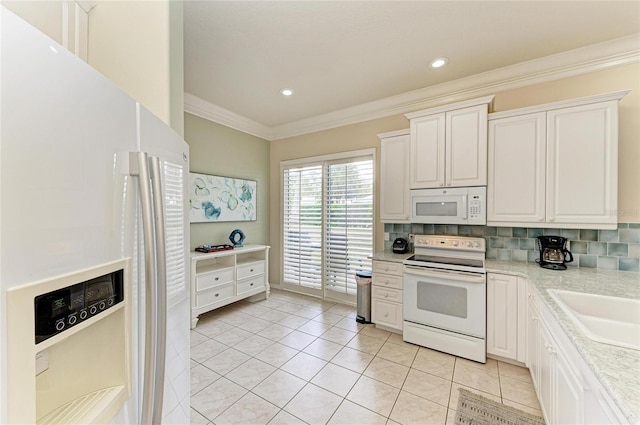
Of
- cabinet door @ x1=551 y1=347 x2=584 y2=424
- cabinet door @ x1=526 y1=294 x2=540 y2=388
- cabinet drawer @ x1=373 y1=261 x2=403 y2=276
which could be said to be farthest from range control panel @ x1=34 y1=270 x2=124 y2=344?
cabinet drawer @ x1=373 y1=261 x2=403 y2=276

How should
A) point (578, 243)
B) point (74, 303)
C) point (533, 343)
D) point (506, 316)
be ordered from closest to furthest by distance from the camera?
point (74, 303)
point (533, 343)
point (506, 316)
point (578, 243)

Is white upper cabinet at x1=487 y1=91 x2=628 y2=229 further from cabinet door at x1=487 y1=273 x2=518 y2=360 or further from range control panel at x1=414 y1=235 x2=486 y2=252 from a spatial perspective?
cabinet door at x1=487 y1=273 x2=518 y2=360

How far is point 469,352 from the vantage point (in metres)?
2.50

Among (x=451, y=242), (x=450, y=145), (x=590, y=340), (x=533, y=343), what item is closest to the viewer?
(x=590, y=340)

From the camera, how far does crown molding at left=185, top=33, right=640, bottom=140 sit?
2418 millimetres

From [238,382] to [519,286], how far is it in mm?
2558

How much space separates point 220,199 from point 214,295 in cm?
136

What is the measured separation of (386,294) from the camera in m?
3.07

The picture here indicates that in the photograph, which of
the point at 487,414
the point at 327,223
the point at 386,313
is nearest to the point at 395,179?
the point at 327,223

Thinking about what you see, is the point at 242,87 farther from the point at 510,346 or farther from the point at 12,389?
the point at 510,346

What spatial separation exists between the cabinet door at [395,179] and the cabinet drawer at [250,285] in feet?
6.93

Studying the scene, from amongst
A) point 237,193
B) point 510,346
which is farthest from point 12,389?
point 237,193

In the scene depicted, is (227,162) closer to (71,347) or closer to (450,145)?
(450,145)

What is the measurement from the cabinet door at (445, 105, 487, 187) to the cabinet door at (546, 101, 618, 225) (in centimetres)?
52
